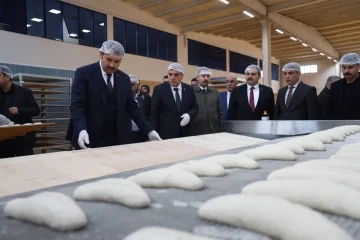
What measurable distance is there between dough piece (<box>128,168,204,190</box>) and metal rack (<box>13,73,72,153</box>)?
3575mm

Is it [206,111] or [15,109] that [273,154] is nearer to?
[206,111]

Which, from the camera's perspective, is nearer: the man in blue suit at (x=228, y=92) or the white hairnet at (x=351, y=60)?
the white hairnet at (x=351, y=60)

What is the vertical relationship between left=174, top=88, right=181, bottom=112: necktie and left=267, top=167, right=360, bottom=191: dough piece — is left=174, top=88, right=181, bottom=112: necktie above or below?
above

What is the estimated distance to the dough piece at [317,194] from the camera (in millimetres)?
546

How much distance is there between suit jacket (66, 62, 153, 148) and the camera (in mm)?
1688

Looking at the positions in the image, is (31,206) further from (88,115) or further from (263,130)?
(263,130)

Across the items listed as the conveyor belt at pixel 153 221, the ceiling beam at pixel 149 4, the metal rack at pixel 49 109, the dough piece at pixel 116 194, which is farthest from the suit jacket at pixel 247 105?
the ceiling beam at pixel 149 4

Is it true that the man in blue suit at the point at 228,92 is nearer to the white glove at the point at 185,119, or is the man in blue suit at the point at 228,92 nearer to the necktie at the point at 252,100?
the necktie at the point at 252,100

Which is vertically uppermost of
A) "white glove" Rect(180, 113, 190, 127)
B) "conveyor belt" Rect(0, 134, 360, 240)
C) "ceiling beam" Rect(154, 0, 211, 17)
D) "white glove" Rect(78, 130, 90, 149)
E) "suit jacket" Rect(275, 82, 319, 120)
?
"ceiling beam" Rect(154, 0, 211, 17)

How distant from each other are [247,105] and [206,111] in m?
0.35

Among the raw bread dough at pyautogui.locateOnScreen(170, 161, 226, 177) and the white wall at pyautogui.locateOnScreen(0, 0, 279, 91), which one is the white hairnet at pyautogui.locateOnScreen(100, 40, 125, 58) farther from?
the white wall at pyautogui.locateOnScreen(0, 0, 279, 91)

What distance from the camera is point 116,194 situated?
2.09 ft

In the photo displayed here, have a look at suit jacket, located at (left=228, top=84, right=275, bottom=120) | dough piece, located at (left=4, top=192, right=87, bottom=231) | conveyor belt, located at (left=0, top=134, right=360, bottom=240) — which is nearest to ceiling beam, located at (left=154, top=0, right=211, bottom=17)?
suit jacket, located at (left=228, top=84, right=275, bottom=120)

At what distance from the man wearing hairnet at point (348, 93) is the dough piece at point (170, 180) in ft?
6.89
